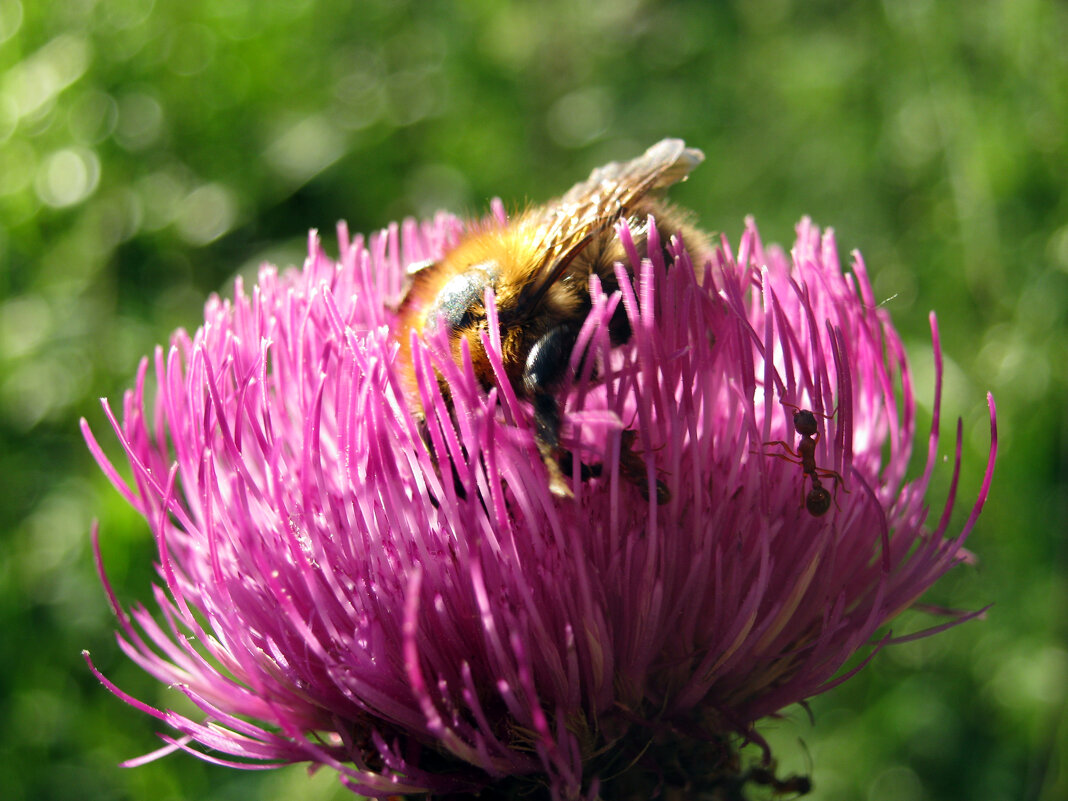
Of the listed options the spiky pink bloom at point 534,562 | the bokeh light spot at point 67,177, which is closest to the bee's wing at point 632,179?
the spiky pink bloom at point 534,562

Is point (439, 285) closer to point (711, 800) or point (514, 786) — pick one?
point (514, 786)

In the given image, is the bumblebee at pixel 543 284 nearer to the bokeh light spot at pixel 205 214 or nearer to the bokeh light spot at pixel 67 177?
the bokeh light spot at pixel 205 214

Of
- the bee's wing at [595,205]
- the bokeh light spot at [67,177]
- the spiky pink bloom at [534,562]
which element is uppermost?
the bokeh light spot at [67,177]

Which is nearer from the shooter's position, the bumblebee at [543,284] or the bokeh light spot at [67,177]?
the bumblebee at [543,284]

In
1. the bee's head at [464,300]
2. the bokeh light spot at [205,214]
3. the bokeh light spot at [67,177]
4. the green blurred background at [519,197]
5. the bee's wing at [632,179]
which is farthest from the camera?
the bokeh light spot at [205,214]

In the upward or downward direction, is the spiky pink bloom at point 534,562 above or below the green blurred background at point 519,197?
below

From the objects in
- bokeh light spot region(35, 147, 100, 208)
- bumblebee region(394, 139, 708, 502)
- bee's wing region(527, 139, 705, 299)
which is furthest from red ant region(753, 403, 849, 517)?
bokeh light spot region(35, 147, 100, 208)

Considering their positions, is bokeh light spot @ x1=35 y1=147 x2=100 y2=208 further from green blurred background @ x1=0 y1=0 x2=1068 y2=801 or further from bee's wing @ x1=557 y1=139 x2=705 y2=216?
bee's wing @ x1=557 y1=139 x2=705 y2=216

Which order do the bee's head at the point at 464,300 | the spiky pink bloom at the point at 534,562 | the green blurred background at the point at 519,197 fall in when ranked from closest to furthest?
the spiky pink bloom at the point at 534,562 < the bee's head at the point at 464,300 < the green blurred background at the point at 519,197
